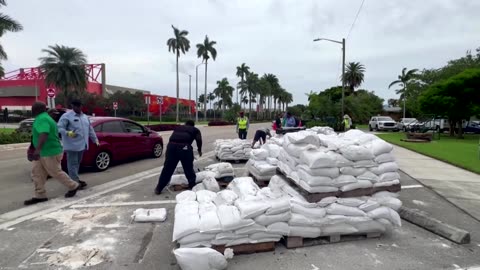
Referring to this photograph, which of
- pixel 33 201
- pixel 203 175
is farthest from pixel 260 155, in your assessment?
pixel 33 201

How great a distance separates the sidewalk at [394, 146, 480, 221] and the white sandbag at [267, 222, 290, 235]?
11.5 feet

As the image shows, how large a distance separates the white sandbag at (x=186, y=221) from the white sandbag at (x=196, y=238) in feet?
0.11

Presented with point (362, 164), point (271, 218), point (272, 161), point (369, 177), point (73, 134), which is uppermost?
point (73, 134)


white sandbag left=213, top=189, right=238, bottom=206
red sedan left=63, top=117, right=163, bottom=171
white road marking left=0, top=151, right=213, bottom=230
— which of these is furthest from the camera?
red sedan left=63, top=117, right=163, bottom=171

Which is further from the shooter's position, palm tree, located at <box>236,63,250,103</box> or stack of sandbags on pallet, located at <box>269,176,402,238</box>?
palm tree, located at <box>236,63,250,103</box>

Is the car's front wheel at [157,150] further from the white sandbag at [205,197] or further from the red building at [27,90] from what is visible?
the red building at [27,90]

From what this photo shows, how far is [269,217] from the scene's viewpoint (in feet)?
12.5

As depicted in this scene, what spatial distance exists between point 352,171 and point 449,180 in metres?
5.59

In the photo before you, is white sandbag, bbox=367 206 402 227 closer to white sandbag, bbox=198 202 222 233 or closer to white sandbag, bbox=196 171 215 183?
white sandbag, bbox=198 202 222 233

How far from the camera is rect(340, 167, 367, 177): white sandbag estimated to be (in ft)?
14.2

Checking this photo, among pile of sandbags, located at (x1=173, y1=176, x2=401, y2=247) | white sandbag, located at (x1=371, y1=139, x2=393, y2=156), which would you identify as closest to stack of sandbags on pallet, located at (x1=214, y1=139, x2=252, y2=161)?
pile of sandbags, located at (x1=173, y1=176, x2=401, y2=247)

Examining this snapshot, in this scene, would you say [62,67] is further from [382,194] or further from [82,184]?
[382,194]

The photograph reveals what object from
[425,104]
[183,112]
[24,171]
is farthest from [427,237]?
[183,112]

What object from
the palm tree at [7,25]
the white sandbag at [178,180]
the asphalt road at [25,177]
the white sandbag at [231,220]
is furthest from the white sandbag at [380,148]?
the palm tree at [7,25]
